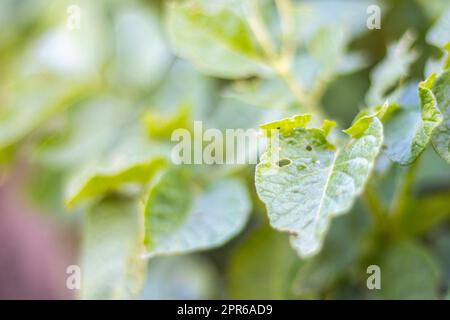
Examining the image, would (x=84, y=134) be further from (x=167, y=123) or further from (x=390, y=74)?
(x=390, y=74)

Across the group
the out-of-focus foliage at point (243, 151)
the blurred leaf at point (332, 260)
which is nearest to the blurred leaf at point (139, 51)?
the out-of-focus foliage at point (243, 151)

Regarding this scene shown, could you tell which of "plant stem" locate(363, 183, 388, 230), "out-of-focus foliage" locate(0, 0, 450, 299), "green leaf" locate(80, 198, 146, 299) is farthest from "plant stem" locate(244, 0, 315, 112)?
"green leaf" locate(80, 198, 146, 299)

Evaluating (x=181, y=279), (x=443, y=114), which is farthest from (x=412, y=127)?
(x=181, y=279)

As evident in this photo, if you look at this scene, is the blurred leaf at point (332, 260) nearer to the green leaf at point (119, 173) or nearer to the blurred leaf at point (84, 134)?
the green leaf at point (119, 173)

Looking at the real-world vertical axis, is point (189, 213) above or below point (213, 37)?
below

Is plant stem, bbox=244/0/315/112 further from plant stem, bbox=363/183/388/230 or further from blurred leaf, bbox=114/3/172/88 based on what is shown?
blurred leaf, bbox=114/3/172/88
